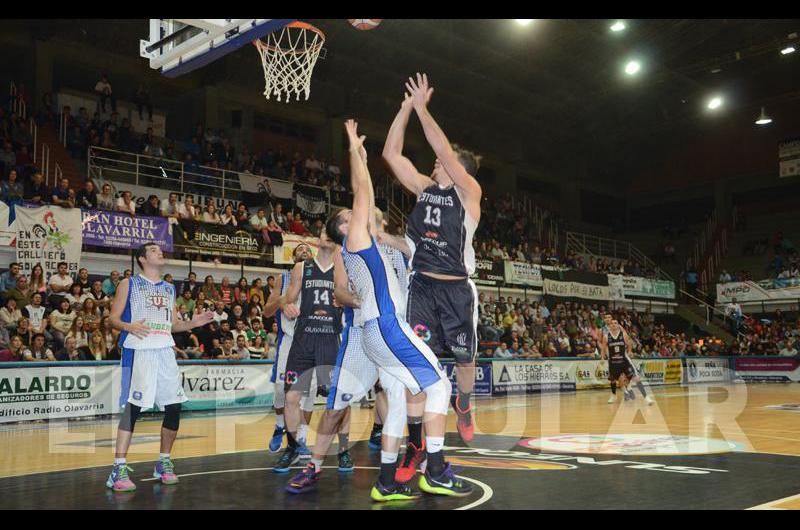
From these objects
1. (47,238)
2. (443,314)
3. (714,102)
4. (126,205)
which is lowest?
(443,314)

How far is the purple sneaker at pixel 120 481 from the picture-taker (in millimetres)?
5543

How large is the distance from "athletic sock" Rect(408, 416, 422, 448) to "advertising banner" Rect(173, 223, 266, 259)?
1297 cm

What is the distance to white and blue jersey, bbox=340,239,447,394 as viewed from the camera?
5.05 m

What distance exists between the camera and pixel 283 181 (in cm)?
2305

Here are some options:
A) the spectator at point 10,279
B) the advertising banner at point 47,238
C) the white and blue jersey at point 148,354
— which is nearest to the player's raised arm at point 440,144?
the white and blue jersey at point 148,354

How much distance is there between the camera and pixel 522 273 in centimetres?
2520

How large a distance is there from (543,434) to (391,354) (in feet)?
17.3

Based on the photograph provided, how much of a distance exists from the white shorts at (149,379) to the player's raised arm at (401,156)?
2.55 m

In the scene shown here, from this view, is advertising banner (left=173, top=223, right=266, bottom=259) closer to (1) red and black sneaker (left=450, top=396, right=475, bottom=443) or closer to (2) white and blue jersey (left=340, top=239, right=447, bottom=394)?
(1) red and black sneaker (left=450, top=396, right=475, bottom=443)

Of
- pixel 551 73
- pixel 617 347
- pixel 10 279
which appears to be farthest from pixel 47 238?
pixel 551 73

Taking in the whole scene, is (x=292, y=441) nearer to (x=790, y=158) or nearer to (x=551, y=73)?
(x=551, y=73)

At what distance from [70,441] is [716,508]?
26.2 ft

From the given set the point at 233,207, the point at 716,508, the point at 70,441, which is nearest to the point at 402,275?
the point at 716,508

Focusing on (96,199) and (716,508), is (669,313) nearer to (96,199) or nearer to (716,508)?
(96,199)
